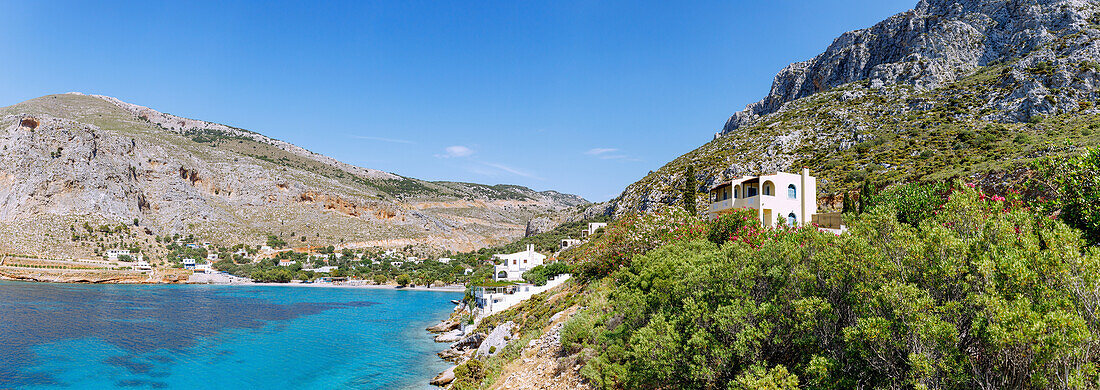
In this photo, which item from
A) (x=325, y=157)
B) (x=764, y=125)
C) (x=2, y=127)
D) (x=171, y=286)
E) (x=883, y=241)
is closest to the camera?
(x=883, y=241)

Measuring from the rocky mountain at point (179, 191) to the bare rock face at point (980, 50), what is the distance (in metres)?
88.8

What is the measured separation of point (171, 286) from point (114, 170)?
3268 centimetres

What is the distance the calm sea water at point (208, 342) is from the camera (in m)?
27.6

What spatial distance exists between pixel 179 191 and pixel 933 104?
126m

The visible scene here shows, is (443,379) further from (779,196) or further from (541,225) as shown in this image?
(541,225)

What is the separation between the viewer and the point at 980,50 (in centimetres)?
6253

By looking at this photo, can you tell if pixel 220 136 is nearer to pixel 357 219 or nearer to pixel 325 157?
pixel 325 157

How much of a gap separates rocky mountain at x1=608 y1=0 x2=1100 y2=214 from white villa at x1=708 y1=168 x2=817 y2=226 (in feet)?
49.0

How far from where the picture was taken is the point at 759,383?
29.7ft

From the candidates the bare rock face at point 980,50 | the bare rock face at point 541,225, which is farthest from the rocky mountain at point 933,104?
the bare rock face at point 541,225

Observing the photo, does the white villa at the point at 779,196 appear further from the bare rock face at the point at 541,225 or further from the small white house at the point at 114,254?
the small white house at the point at 114,254

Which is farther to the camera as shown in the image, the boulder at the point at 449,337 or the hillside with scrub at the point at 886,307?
the boulder at the point at 449,337

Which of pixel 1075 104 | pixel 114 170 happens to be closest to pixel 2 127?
pixel 114 170

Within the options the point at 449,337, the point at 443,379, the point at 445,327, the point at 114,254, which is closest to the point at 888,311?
the point at 443,379
